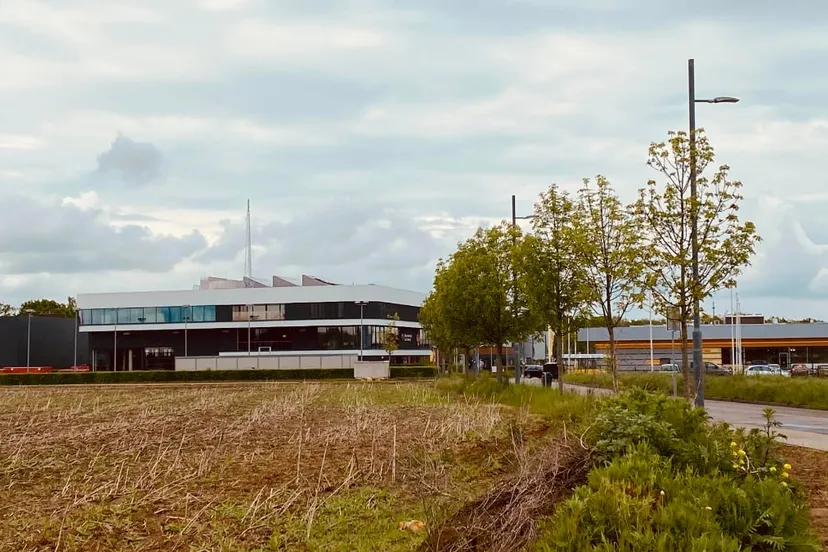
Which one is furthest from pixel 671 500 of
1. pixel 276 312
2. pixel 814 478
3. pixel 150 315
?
pixel 150 315

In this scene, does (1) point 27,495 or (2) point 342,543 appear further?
(1) point 27,495

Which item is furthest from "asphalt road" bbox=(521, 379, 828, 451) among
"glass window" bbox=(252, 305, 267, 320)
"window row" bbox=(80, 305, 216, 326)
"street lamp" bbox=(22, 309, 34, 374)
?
"street lamp" bbox=(22, 309, 34, 374)

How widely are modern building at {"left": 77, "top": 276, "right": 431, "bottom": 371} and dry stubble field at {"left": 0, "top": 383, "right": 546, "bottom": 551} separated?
262 ft

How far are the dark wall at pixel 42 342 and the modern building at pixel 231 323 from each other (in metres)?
5.52

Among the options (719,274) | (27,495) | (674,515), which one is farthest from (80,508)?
(719,274)

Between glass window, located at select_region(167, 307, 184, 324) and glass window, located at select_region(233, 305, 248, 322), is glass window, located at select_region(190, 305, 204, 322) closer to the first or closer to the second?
glass window, located at select_region(167, 307, 184, 324)

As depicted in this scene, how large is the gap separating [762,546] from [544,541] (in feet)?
5.67

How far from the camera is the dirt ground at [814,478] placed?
9.61 metres

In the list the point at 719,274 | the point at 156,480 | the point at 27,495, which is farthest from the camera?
the point at 719,274

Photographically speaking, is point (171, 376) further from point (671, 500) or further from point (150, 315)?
point (671, 500)

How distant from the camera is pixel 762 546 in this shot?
7.37 m

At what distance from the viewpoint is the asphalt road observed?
19.2 meters

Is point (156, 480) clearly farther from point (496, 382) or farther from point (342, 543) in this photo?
point (496, 382)

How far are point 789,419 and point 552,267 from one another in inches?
308
